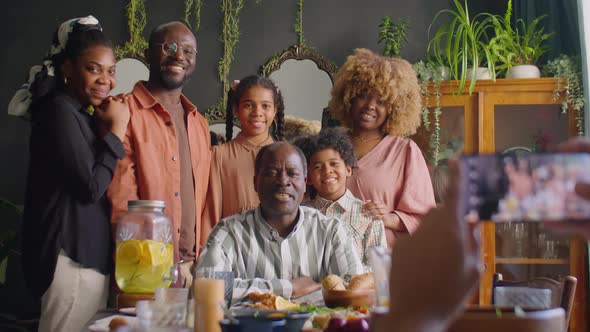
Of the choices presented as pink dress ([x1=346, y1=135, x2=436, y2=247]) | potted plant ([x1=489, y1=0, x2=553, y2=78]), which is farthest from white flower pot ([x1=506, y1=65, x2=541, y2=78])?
pink dress ([x1=346, y1=135, x2=436, y2=247])

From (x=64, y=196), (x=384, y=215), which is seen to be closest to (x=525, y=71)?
(x=384, y=215)

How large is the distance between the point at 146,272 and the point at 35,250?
75 cm

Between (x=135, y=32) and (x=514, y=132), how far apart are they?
102 inches

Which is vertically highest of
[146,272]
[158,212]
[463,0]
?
[463,0]

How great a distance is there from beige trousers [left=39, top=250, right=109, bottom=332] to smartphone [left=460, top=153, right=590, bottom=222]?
220 cm

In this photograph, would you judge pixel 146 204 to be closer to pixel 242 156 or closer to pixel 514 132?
pixel 242 156

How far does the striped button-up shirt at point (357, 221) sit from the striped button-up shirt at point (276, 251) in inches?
16.0

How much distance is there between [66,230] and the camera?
8.44 feet

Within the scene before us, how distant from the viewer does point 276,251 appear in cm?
258

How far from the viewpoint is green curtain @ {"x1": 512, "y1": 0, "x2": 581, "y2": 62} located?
4.44 meters

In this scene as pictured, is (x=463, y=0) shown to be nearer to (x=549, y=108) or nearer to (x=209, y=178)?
(x=549, y=108)

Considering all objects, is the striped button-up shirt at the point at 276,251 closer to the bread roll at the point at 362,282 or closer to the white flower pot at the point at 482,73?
the bread roll at the point at 362,282

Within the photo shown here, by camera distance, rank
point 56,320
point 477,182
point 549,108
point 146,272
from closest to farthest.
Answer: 1. point 477,182
2. point 146,272
3. point 56,320
4. point 549,108

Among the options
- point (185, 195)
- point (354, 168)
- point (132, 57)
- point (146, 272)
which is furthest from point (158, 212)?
point (132, 57)
